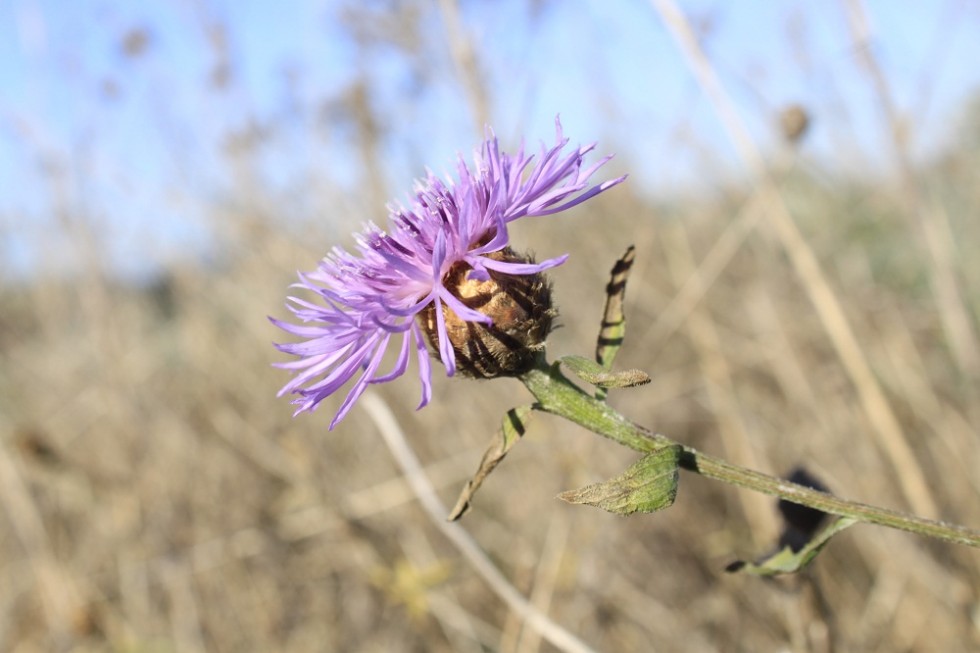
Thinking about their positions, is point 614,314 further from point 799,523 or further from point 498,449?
point 799,523

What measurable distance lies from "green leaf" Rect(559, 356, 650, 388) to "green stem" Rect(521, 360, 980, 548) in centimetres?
4

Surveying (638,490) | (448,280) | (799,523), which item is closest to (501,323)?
(448,280)

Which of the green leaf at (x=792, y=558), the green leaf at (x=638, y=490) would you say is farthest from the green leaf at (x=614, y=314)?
the green leaf at (x=792, y=558)

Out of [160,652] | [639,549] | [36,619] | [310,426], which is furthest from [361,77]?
[36,619]

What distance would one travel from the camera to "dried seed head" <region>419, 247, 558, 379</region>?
0.99 metres

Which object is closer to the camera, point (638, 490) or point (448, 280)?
point (638, 490)

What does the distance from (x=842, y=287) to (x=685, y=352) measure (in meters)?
0.77

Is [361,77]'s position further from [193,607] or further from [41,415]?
[41,415]

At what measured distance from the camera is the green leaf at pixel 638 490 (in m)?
0.84

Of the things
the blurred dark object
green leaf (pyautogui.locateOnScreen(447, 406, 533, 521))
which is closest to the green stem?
green leaf (pyautogui.locateOnScreen(447, 406, 533, 521))

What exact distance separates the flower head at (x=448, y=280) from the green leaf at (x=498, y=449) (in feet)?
0.23

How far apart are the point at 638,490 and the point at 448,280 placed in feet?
1.20

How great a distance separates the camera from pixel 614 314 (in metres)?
1.04

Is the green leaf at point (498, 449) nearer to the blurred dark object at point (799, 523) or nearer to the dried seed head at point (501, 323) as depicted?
the dried seed head at point (501, 323)
